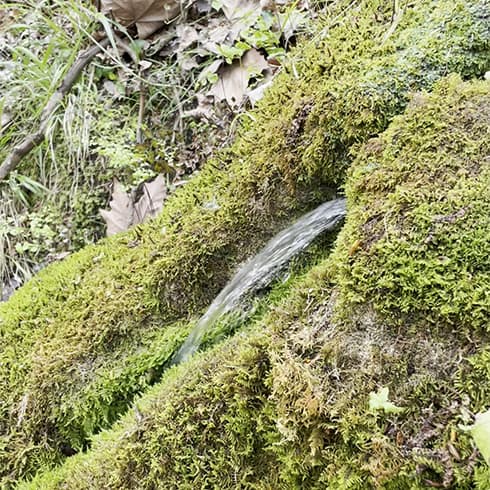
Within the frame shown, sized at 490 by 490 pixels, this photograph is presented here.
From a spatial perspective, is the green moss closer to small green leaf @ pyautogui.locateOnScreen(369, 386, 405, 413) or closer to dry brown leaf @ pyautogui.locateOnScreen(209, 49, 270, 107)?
small green leaf @ pyautogui.locateOnScreen(369, 386, 405, 413)

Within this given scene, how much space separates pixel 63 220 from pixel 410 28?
2655 millimetres

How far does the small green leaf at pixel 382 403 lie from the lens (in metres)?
1.29

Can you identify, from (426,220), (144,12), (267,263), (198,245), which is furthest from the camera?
(144,12)

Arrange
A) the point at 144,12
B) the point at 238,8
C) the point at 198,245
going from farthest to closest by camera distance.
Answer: the point at 144,12
the point at 238,8
the point at 198,245

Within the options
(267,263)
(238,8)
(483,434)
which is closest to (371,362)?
(483,434)

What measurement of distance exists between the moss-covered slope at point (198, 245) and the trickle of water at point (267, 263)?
79mm

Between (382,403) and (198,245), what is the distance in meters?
1.22

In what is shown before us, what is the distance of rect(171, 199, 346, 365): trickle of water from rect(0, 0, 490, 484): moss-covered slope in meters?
0.08

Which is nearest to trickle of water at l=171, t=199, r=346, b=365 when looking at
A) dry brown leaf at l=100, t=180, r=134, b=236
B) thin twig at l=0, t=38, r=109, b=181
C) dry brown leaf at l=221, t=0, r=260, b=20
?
dry brown leaf at l=100, t=180, r=134, b=236

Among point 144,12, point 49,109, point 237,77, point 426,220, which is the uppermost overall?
point 144,12

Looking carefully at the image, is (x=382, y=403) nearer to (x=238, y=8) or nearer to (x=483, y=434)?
(x=483, y=434)

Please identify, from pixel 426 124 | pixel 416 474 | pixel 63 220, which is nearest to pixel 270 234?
pixel 426 124

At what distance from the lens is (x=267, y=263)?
2.14 meters

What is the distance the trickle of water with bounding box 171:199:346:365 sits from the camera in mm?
2051
